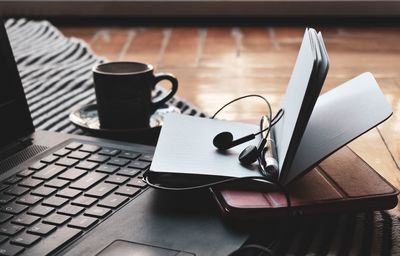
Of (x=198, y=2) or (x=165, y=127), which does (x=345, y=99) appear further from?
(x=198, y=2)

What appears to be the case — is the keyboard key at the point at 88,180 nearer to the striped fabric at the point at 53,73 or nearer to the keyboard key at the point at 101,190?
the keyboard key at the point at 101,190

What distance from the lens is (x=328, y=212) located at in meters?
0.52

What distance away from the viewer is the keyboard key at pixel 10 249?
45cm

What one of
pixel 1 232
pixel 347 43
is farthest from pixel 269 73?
pixel 1 232

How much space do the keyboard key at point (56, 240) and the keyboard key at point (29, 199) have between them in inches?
2.3

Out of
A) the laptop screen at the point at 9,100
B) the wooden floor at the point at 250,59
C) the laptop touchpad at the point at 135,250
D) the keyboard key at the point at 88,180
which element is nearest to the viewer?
the laptop touchpad at the point at 135,250

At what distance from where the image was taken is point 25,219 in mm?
499

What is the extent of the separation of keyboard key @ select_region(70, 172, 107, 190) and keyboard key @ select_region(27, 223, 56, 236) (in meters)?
0.07

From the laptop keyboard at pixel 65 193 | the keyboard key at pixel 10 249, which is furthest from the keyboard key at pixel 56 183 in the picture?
the keyboard key at pixel 10 249

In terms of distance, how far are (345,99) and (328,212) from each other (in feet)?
0.48

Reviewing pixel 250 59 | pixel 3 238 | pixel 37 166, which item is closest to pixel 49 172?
pixel 37 166

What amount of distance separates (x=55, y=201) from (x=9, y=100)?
200 mm

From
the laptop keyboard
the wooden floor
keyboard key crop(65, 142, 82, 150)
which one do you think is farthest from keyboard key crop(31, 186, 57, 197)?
the wooden floor

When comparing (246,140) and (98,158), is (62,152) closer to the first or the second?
(98,158)
